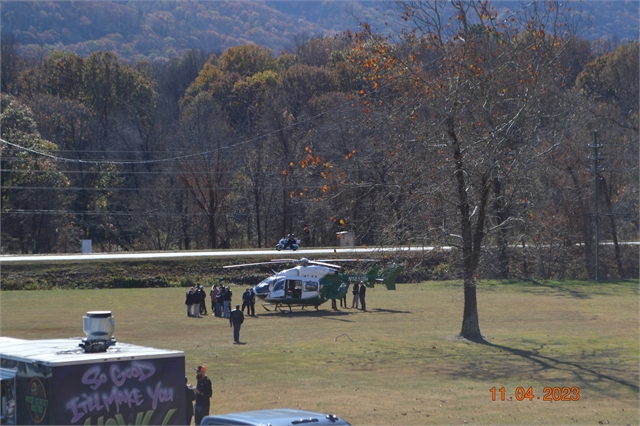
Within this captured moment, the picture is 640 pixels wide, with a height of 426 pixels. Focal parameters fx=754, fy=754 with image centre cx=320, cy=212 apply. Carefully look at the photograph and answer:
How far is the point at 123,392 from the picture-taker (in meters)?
9.81

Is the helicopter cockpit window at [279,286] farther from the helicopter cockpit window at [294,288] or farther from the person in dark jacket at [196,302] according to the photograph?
the person in dark jacket at [196,302]

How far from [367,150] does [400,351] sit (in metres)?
26.5

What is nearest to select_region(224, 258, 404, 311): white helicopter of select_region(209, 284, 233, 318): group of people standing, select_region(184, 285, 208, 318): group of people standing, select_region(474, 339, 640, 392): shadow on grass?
select_region(209, 284, 233, 318): group of people standing

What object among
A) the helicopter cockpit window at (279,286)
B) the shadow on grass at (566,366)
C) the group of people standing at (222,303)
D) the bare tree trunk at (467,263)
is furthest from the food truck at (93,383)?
the helicopter cockpit window at (279,286)

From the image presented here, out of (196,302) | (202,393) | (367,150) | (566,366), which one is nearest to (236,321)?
(196,302)

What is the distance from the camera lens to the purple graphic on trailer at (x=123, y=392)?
369 inches

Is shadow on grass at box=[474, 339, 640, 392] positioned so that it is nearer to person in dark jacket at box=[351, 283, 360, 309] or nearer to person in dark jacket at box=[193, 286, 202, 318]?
person in dark jacket at box=[351, 283, 360, 309]

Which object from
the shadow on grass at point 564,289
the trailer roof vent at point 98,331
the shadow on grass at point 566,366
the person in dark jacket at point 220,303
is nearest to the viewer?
the trailer roof vent at point 98,331

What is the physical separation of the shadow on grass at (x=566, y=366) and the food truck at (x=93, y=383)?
13.5 m

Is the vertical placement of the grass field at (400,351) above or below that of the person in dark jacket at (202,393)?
below

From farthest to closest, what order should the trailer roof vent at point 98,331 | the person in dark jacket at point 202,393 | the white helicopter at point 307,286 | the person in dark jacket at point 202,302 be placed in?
1. the white helicopter at point 307,286
2. the person in dark jacket at point 202,302
3. the person in dark jacket at point 202,393
4. the trailer roof vent at point 98,331

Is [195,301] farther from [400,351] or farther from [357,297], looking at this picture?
[400,351]

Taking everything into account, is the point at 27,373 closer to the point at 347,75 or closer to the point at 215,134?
the point at 215,134

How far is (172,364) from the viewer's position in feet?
33.9
